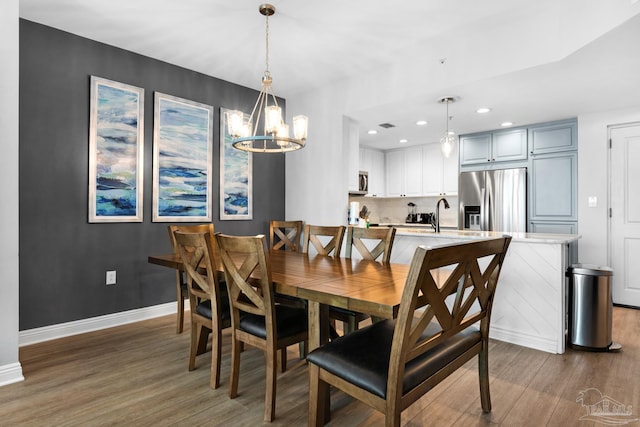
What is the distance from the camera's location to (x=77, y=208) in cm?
311

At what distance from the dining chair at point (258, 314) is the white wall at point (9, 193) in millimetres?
1409

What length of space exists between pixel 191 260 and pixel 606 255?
15.0ft

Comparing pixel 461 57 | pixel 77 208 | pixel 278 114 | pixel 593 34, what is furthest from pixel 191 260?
pixel 593 34

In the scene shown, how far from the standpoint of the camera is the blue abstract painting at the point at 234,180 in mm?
4133

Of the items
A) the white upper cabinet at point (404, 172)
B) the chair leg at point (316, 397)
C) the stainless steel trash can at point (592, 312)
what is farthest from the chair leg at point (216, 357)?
the white upper cabinet at point (404, 172)

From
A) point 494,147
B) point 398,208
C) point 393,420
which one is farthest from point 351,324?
point 398,208

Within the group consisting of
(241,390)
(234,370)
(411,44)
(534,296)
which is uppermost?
(411,44)

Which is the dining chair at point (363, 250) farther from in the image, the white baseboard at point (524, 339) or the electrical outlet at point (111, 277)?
the electrical outlet at point (111, 277)

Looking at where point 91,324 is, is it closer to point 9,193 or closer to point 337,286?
point 9,193

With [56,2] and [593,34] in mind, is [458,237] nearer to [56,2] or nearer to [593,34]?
[593,34]

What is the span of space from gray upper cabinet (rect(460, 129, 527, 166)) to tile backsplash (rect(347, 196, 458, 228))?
99 centimetres

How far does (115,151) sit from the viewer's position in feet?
10.9

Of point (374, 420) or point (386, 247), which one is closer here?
point (374, 420)

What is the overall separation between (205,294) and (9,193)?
1.34 meters
